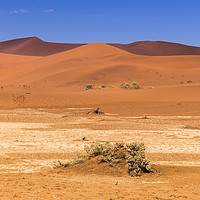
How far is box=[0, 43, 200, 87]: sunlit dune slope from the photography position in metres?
58.9

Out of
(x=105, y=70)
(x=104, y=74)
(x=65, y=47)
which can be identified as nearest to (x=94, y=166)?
(x=104, y=74)

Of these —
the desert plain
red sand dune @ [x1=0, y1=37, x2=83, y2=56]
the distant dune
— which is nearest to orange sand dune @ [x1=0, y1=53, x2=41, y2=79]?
the distant dune

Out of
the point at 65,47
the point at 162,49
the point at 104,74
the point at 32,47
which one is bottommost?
the point at 104,74

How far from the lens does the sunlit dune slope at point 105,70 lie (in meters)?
58.9

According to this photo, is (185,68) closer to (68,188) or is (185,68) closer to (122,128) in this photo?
(122,128)

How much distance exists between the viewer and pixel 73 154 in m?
11.8

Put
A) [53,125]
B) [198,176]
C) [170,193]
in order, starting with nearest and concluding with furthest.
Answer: [170,193] → [198,176] → [53,125]

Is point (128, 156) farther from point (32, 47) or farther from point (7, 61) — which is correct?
point (32, 47)

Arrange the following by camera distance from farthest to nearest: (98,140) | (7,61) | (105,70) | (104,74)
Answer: (7,61) < (105,70) < (104,74) < (98,140)

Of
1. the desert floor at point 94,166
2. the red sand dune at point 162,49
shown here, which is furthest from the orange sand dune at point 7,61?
the desert floor at point 94,166

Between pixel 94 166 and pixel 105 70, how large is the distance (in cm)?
5624

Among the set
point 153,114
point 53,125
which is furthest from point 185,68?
point 53,125

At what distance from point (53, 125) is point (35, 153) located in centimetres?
750

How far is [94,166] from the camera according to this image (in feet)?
30.5
